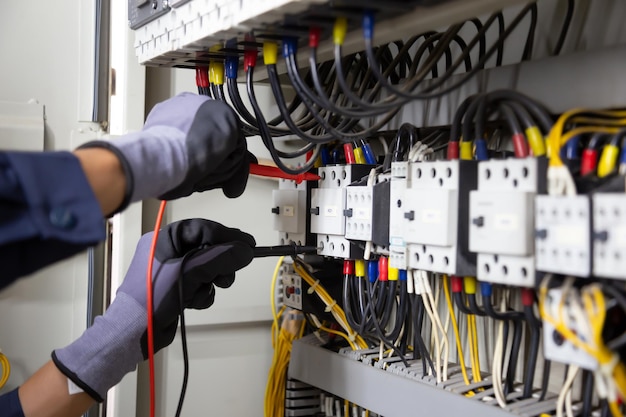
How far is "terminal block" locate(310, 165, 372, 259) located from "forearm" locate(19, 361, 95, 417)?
1.88ft

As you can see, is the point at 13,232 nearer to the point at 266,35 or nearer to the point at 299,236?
the point at 266,35

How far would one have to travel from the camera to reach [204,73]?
1343 millimetres

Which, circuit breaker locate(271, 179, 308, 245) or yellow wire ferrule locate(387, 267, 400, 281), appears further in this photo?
circuit breaker locate(271, 179, 308, 245)

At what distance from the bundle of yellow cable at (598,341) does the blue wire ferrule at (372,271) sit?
51 centimetres

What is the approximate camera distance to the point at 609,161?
837 mm

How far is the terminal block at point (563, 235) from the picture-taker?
0.79 m

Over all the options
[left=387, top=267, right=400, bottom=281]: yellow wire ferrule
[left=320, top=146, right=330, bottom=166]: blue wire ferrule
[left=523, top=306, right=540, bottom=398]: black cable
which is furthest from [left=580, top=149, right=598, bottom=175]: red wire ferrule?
[left=320, top=146, right=330, bottom=166]: blue wire ferrule

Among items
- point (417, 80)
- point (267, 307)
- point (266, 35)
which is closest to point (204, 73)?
point (266, 35)

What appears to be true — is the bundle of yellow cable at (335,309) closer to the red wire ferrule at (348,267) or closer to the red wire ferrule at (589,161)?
the red wire ferrule at (348,267)

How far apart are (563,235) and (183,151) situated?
1.86ft

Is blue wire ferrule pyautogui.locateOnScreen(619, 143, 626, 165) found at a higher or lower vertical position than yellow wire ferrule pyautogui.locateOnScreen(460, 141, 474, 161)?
lower

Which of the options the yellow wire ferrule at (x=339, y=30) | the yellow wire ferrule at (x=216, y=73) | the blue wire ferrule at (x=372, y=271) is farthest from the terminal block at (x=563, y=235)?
the yellow wire ferrule at (x=216, y=73)

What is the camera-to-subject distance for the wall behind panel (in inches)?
57.7

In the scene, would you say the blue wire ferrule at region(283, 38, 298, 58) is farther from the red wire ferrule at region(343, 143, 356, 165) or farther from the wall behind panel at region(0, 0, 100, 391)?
the wall behind panel at region(0, 0, 100, 391)
